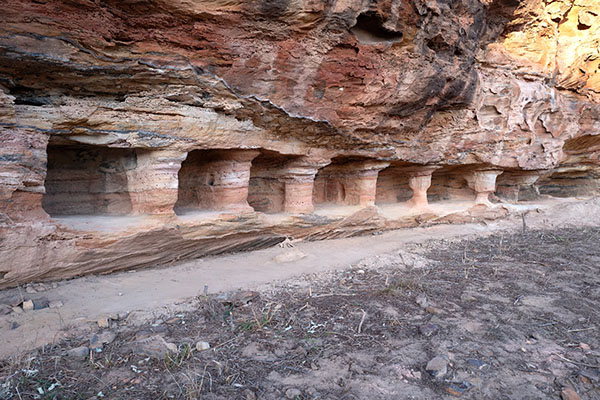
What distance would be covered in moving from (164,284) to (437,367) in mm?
2797

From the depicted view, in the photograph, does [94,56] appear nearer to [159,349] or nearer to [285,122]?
[285,122]

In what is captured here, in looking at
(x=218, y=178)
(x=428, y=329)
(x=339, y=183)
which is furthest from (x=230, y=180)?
(x=428, y=329)

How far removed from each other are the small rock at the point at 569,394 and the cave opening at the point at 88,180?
4355mm

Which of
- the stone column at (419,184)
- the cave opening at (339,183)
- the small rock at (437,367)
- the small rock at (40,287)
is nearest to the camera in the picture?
the small rock at (437,367)

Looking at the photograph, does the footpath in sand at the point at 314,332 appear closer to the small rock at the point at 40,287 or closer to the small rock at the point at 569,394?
the small rock at the point at 569,394

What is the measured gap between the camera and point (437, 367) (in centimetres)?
227

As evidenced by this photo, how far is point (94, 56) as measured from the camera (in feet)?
10.8

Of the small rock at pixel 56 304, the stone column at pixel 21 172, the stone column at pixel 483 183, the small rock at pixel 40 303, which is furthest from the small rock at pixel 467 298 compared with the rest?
the stone column at pixel 483 183

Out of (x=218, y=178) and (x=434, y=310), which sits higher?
(x=218, y=178)

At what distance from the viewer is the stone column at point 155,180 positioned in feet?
13.5

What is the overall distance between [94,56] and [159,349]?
2.61m

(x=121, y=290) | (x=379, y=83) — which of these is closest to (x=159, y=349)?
(x=121, y=290)

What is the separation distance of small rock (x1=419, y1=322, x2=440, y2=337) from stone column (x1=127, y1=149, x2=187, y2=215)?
299cm

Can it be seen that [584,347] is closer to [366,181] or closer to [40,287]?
[366,181]
